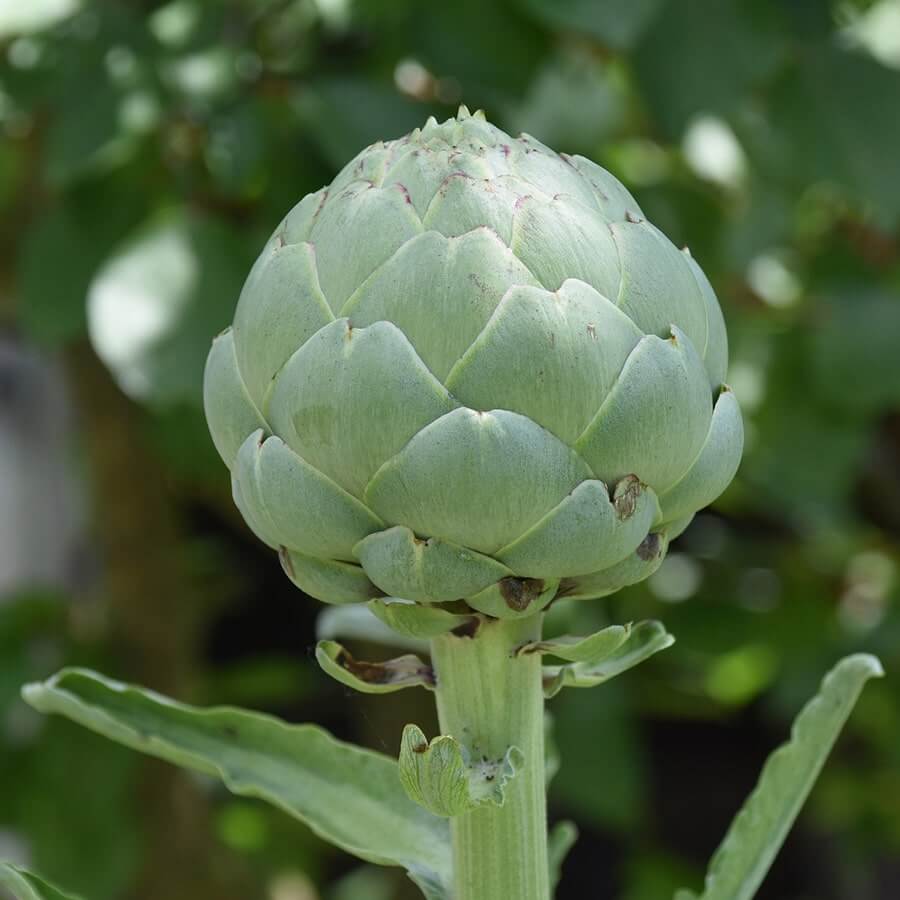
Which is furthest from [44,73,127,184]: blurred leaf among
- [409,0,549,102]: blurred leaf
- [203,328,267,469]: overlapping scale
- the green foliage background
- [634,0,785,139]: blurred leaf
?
[203,328,267,469]: overlapping scale

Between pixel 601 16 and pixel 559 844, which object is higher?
pixel 601 16

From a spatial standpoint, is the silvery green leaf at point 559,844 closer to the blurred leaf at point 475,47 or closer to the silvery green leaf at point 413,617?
the silvery green leaf at point 413,617

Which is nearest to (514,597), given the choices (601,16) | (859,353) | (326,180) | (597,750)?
(601,16)

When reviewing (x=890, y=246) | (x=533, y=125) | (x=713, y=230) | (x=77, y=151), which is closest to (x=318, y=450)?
(x=77, y=151)

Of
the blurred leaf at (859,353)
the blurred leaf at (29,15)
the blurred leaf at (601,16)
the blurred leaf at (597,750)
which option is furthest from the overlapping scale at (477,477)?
the blurred leaf at (597,750)

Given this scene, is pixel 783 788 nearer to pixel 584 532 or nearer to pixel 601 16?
pixel 584 532
